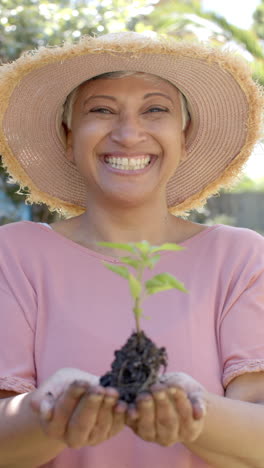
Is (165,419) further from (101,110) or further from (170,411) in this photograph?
(101,110)

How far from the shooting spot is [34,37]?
6.86m

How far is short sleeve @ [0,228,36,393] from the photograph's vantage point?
2.26 meters

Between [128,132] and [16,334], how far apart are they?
2.34ft

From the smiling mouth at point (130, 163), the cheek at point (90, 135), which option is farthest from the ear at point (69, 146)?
the smiling mouth at point (130, 163)

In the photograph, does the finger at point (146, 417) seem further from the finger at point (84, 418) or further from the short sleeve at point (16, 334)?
the short sleeve at point (16, 334)

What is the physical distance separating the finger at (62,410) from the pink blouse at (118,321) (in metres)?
0.53

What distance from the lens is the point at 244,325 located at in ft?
7.68

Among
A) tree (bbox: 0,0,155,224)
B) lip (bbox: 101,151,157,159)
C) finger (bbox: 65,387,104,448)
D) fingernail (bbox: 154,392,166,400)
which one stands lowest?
finger (bbox: 65,387,104,448)

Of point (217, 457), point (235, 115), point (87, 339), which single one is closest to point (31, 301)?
point (87, 339)

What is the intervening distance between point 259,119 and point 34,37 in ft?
14.5

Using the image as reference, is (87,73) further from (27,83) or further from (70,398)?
(70,398)

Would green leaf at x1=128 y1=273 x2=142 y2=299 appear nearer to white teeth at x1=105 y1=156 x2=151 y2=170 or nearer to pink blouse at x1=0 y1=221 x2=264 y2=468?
pink blouse at x1=0 y1=221 x2=264 y2=468

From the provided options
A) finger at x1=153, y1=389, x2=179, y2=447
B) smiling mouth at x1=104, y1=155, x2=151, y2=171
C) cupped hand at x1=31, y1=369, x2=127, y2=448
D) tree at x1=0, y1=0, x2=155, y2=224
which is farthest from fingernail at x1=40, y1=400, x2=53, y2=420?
Result: tree at x1=0, y1=0, x2=155, y2=224

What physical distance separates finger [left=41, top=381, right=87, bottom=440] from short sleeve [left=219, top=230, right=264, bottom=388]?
27.5 inches
